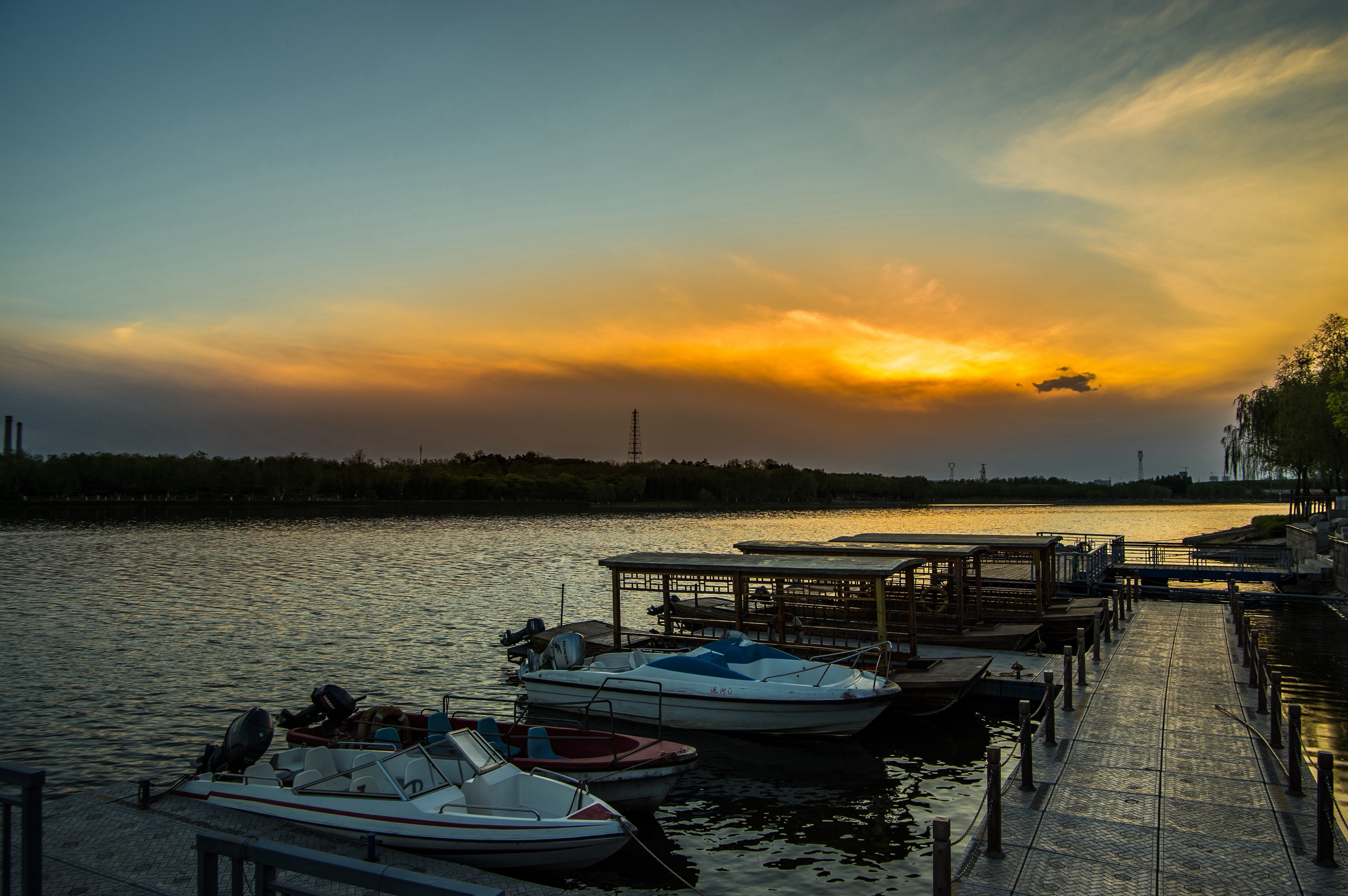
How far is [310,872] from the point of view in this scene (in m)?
4.21

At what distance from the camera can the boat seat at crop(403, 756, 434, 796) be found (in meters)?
10.9

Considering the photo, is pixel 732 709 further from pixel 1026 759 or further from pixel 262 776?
pixel 262 776

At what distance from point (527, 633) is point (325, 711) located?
1024 centimetres

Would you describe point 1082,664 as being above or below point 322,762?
below

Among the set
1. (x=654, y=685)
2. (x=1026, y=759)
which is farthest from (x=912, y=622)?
(x=1026, y=759)

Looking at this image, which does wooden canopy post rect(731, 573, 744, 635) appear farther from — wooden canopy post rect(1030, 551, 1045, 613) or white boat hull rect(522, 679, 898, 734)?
wooden canopy post rect(1030, 551, 1045, 613)

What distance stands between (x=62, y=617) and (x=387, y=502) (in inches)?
5526

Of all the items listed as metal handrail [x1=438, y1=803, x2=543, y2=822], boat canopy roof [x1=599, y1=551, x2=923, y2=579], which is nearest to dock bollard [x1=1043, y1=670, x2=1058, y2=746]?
boat canopy roof [x1=599, y1=551, x2=923, y2=579]

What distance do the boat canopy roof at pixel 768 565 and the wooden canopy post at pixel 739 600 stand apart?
1.39 ft

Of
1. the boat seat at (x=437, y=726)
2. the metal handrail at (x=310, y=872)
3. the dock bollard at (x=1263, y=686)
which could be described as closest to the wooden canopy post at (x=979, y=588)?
the dock bollard at (x=1263, y=686)

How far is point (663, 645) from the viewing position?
2280 centimetres

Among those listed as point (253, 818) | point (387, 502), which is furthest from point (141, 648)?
point (387, 502)

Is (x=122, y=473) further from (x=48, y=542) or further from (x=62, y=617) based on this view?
(x=62, y=617)

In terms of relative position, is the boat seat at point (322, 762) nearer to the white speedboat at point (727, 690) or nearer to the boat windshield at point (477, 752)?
the boat windshield at point (477, 752)
